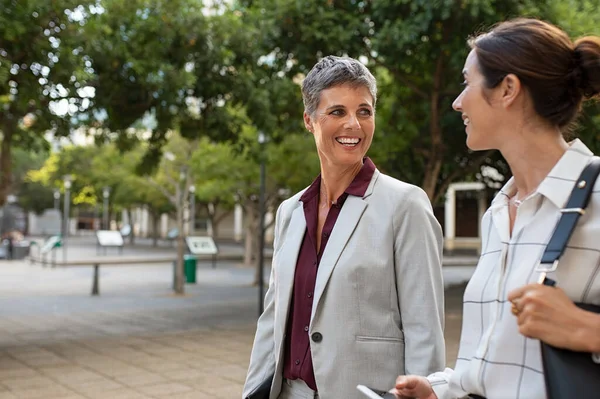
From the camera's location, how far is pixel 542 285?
125 centimetres

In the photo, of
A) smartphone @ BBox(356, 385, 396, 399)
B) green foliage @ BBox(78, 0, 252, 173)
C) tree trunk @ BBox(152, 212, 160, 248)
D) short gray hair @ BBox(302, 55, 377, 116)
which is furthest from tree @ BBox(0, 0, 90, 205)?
tree trunk @ BBox(152, 212, 160, 248)

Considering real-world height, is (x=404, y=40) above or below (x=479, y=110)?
above

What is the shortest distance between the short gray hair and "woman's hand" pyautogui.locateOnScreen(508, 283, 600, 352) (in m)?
1.24

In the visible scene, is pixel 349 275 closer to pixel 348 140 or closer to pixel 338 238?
pixel 338 238

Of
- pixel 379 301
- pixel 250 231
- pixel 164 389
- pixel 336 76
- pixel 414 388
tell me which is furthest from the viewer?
pixel 250 231

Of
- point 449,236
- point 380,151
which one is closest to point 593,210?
point 380,151

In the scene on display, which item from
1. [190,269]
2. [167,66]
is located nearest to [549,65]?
[167,66]

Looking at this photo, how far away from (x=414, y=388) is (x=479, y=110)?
705mm

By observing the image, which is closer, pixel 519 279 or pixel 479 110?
pixel 519 279

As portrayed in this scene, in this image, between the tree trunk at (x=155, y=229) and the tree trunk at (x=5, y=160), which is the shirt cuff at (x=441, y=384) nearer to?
the tree trunk at (x=5, y=160)

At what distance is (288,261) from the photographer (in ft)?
7.79

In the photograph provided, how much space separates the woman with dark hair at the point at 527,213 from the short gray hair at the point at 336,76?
791 mm

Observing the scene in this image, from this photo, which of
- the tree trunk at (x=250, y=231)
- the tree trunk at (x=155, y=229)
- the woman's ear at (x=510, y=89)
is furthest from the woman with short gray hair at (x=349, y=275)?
the tree trunk at (x=155, y=229)

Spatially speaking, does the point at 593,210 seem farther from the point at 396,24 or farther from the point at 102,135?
the point at 102,135
